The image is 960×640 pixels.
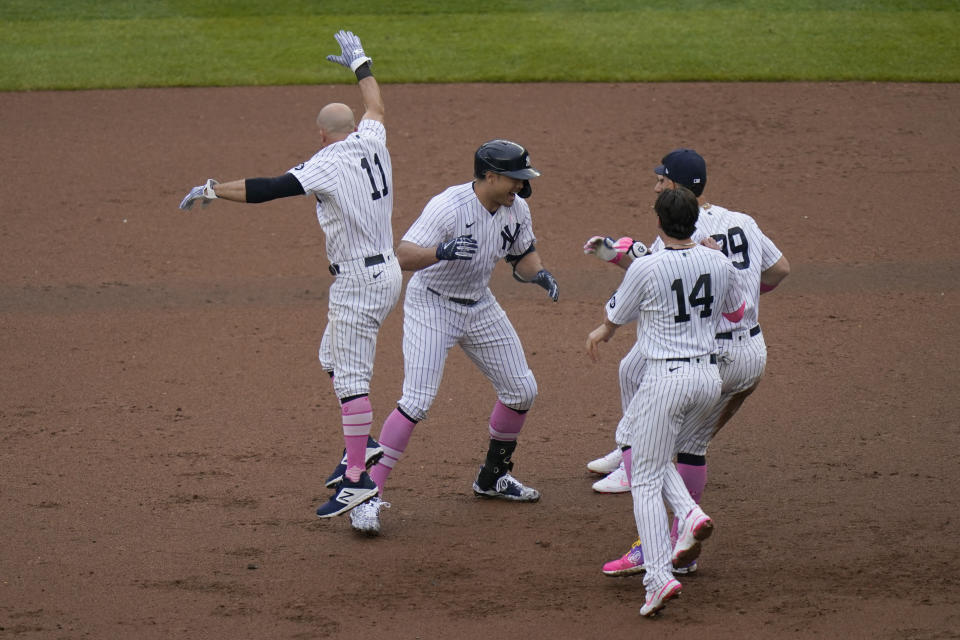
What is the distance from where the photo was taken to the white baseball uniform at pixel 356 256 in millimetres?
5508

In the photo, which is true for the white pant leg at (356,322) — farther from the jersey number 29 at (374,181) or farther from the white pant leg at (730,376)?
the white pant leg at (730,376)

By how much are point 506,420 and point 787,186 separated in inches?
224

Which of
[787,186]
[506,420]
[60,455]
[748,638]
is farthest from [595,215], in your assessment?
[748,638]

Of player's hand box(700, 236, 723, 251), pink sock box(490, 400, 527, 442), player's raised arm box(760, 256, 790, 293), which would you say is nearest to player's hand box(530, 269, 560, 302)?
pink sock box(490, 400, 527, 442)

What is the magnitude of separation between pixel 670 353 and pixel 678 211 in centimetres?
58

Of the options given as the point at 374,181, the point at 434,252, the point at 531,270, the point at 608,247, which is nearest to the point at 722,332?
the point at 608,247

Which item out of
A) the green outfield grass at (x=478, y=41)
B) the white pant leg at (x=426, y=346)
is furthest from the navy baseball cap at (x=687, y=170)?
the green outfield grass at (x=478, y=41)

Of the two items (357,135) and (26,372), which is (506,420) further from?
(26,372)

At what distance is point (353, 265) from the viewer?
18.3 ft

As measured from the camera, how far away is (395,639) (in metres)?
4.54

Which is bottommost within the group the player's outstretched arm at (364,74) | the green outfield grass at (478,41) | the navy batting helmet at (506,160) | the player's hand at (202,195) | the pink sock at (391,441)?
the pink sock at (391,441)

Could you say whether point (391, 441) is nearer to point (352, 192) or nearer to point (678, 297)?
point (352, 192)

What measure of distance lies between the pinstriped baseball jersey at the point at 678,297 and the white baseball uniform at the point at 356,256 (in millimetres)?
1406

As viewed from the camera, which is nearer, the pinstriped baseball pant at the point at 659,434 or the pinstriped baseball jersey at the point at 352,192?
the pinstriped baseball pant at the point at 659,434
